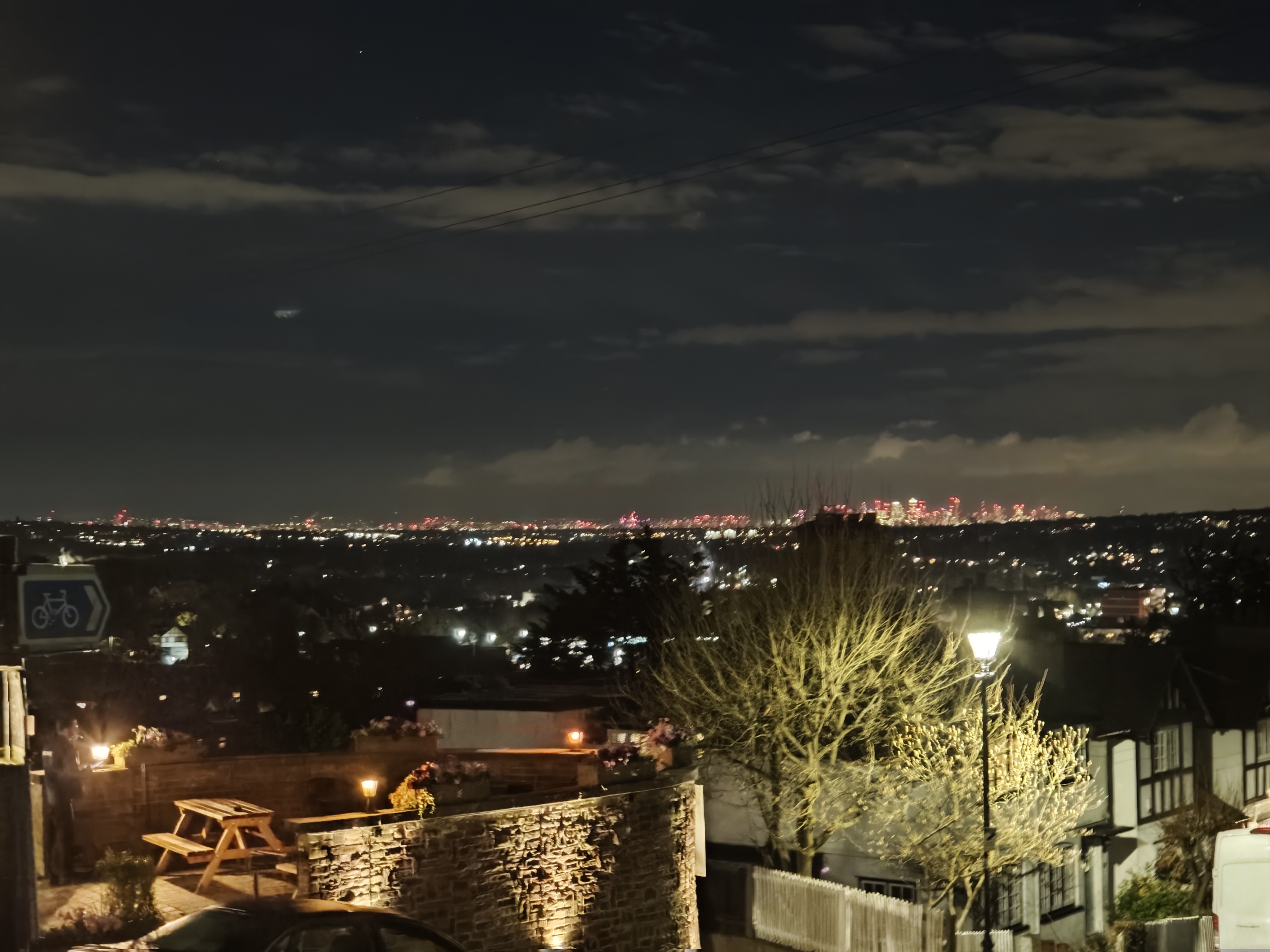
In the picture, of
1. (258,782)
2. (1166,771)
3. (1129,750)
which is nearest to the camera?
(258,782)

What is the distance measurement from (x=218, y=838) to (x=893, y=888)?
15.0 metres

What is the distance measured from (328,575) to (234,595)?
14.5 meters

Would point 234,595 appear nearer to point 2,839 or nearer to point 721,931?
point 721,931

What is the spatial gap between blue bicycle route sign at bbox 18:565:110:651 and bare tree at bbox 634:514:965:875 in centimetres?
1555

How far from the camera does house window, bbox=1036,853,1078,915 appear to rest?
2808 centimetres

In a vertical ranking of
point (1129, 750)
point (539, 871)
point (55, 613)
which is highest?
point (55, 613)

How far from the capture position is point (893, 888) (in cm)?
2548

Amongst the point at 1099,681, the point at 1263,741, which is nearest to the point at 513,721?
the point at 1099,681

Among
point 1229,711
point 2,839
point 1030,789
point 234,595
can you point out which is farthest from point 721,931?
point 234,595

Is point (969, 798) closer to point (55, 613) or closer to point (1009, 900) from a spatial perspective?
point (1009, 900)

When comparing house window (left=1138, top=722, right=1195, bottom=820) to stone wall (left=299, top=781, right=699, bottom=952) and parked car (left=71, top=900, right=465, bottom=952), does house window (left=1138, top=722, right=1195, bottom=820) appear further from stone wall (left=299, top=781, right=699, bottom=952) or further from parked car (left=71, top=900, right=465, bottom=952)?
parked car (left=71, top=900, right=465, bottom=952)

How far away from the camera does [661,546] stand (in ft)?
189

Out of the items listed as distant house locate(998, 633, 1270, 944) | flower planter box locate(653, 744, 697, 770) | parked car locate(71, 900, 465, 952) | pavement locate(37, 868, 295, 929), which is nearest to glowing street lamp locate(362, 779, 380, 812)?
pavement locate(37, 868, 295, 929)

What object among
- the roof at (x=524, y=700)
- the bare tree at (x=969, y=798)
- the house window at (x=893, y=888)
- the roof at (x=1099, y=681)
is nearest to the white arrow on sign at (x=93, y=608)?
the bare tree at (x=969, y=798)
